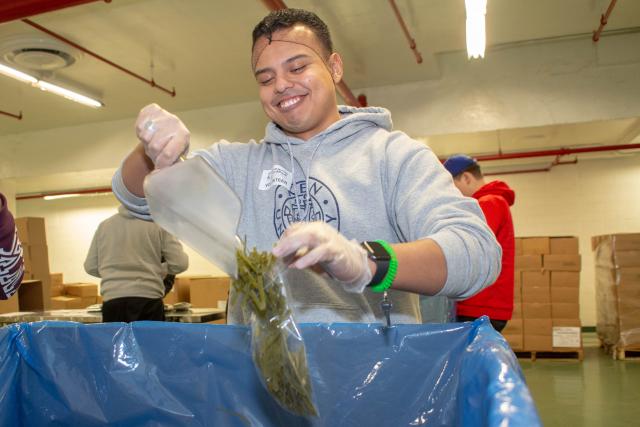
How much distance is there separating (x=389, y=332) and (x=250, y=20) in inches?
148

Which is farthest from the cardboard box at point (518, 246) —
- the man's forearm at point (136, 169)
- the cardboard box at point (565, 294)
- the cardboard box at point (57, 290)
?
the cardboard box at point (57, 290)

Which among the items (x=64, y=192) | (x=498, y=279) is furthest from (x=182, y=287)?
(x=498, y=279)

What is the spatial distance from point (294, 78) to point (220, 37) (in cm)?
366

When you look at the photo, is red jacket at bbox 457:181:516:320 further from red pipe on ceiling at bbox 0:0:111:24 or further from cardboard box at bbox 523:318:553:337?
cardboard box at bbox 523:318:553:337

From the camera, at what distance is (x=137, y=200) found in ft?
3.67

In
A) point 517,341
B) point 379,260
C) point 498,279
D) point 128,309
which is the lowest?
point 517,341

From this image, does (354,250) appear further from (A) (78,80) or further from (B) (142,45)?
(A) (78,80)

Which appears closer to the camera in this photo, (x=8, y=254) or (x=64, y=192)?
(x=8, y=254)

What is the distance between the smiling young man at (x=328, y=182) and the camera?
86 centimetres

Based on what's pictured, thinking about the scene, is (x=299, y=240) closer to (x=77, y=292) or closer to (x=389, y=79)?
(x=389, y=79)

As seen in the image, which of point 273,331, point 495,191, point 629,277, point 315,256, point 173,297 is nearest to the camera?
point 315,256

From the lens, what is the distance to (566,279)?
5.77 m

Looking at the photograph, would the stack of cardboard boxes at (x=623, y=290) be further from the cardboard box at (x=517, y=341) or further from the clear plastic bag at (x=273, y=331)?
the clear plastic bag at (x=273, y=331)

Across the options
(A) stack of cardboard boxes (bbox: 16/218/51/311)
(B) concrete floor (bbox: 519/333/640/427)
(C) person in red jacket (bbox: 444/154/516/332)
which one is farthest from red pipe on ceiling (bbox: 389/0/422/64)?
(A) stack of cardboard boxes (bbox: 16/218/51/311)
